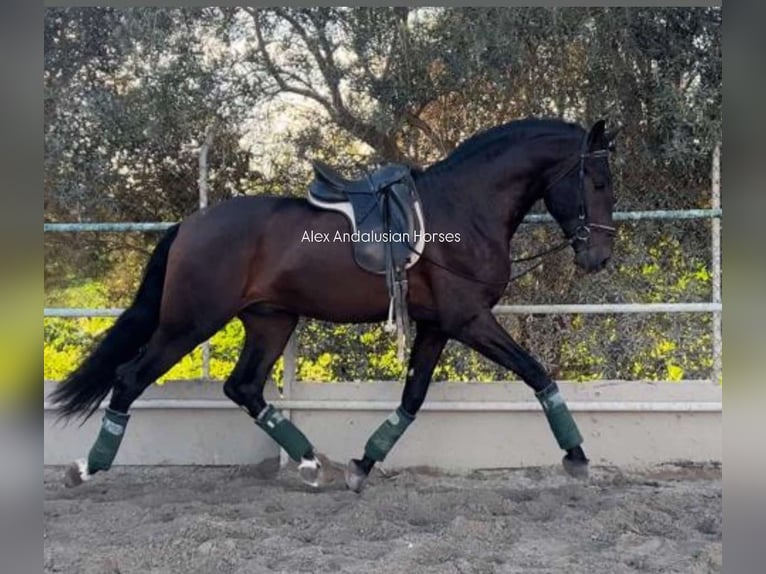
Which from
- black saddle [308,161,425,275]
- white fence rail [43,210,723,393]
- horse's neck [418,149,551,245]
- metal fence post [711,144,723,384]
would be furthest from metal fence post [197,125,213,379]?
metal fence post [711,144,723,384]

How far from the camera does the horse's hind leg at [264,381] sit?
4.40 m

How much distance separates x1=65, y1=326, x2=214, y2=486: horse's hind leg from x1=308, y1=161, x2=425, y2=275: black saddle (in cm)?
100

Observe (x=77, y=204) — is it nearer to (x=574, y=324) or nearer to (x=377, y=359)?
(x=377, y=359)

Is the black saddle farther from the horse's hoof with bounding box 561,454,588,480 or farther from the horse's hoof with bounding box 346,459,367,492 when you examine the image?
the horse's hoof with bounding box 561,454,588,480

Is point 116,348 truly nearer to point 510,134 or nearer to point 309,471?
point 309,471

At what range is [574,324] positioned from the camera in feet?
18.1

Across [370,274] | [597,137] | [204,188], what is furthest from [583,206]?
[204,188]

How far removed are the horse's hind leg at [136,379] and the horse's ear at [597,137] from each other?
7.72 feet

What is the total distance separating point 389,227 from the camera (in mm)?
4098

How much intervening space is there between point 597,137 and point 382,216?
49.1 inches

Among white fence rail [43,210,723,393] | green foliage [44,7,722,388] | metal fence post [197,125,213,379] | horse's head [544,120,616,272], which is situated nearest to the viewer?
horse's head [544,120,616,272]

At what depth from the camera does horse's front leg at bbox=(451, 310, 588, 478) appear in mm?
3900
